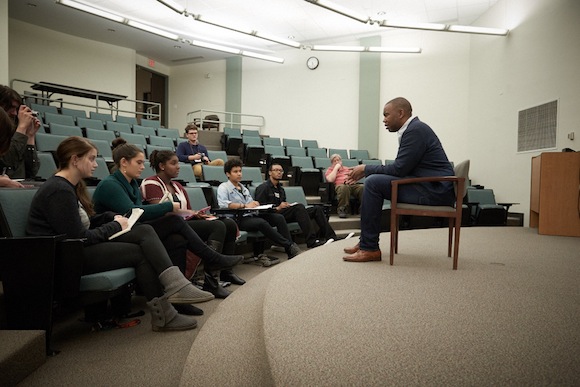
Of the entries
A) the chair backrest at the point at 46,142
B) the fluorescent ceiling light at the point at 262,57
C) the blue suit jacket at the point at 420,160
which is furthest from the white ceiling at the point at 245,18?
the blue suit jacket at the point at 420,160

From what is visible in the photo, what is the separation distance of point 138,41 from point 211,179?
6766 mm

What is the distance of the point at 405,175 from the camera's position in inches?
86.4

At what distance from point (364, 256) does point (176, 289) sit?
106 centimetres

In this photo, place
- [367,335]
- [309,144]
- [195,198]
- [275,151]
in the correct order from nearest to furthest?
[367,335]
[195,198]
[275,151]
[309,144]

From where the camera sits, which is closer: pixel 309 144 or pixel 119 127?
pixel 119 127

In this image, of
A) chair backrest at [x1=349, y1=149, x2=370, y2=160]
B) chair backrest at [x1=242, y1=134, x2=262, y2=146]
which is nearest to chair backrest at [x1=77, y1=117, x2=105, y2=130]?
chair backrest at [x1=242, y1=134, x2=262, y2=146]

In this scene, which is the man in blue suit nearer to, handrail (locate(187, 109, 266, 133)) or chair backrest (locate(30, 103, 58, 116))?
chair backrest (locate(30, 103, 58, 116))

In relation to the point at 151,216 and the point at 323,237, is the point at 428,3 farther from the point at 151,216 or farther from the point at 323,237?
the point at 151,216

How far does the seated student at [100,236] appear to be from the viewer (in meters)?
1.59

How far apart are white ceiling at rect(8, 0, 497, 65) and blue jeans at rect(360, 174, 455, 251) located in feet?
18.8

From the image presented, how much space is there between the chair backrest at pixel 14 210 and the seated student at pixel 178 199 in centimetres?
79

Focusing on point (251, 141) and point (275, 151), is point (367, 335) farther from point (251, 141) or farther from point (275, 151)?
point (251, 141)

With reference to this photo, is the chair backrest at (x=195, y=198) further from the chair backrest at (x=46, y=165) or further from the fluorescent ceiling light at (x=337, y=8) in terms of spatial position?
the fluorescent ceiling light at (x=337, y=8)

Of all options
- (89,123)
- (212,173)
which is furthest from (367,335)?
(89,123)
